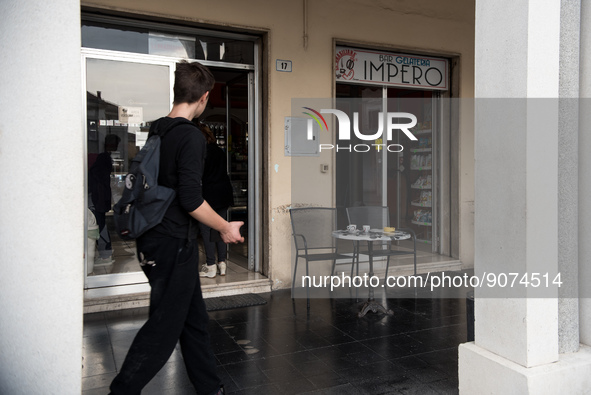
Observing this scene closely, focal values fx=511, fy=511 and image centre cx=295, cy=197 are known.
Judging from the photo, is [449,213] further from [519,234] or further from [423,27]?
[519,234]

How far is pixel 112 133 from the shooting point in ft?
17.7

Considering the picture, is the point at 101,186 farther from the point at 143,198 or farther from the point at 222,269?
the point at 143,198

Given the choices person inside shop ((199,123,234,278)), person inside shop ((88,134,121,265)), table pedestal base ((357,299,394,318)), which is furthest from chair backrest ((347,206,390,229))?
person inside shop ((88,134,121,265))

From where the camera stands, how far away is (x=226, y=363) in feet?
11.7

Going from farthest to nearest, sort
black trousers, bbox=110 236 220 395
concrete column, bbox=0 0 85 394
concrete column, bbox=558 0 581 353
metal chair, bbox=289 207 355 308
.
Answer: metal chair, bbox=289 207 355 308
concrete column, bbox=558 0 581 353
black trousers, bbox=110 236 220 395
concrete column, bbox=0 0 85 394

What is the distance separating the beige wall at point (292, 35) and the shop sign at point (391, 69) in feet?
0.69

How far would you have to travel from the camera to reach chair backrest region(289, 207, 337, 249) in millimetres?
5852

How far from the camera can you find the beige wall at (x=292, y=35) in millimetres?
→ 5441

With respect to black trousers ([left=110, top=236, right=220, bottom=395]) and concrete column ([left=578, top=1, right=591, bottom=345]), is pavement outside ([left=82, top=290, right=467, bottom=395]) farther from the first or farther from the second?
concrete column ([left=578, top=1, right=591, bottom=345])

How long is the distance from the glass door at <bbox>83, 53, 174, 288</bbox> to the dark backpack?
10.2 ft

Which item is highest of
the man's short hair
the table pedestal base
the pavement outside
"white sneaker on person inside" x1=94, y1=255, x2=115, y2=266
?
the man's short hair

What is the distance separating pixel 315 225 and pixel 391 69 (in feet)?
7.84

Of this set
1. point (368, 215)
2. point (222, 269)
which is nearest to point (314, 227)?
point (368, 215)
